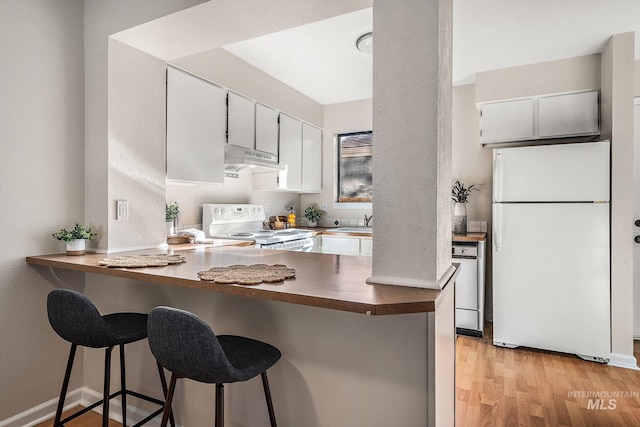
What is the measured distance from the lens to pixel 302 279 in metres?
1.39

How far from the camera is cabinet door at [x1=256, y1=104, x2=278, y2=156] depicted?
3.32 m

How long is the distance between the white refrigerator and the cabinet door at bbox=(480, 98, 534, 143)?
0.43m

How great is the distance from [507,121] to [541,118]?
0.90 feet

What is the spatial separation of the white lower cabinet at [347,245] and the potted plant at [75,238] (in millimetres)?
2295

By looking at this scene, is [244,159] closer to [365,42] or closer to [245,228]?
[245,228]

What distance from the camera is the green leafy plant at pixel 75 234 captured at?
6.46 ft

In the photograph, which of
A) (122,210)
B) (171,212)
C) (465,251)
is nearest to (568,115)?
(465,251)

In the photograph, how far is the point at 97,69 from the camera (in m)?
2.11

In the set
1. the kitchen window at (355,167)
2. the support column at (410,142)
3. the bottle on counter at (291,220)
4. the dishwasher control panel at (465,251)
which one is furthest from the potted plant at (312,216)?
the support column at (410,142)

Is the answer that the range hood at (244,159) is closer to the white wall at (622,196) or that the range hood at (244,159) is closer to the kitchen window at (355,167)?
the kitchen window at (355,167)

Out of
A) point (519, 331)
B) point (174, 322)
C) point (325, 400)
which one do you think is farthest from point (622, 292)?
point (174, 322)

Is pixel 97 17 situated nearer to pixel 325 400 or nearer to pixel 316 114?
pixel 325 400

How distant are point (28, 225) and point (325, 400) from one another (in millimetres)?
1796

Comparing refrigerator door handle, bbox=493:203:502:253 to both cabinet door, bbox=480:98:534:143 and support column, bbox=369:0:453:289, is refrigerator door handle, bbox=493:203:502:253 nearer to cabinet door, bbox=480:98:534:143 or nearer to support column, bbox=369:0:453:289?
cabinet door, bbox=480:98:534:143
